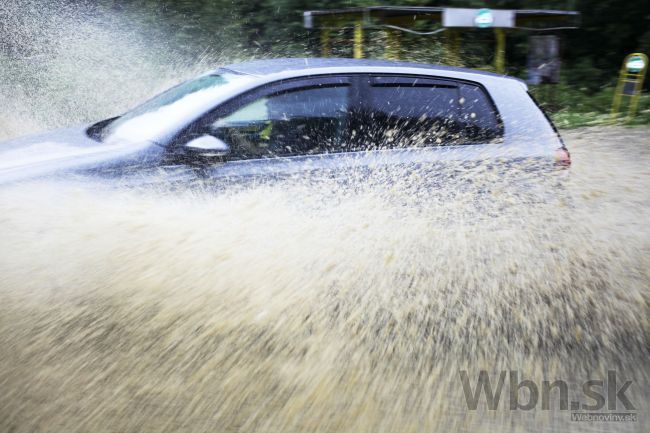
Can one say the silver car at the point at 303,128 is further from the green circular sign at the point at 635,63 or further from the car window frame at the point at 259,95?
the green circular sign at the point at 635,63

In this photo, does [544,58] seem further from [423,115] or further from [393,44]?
[423,115]

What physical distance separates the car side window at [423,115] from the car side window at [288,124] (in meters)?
0.20

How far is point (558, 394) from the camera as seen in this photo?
2414 mm

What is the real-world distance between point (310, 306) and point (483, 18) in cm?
732

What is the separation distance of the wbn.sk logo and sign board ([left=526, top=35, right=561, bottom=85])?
30.1 feet

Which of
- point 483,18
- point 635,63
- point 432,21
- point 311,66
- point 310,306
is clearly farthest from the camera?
point 432,21

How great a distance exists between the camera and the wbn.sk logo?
2.31 m

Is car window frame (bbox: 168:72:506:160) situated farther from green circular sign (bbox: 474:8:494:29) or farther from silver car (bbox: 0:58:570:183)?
green circular sign (bbox: 474:8:494:29)

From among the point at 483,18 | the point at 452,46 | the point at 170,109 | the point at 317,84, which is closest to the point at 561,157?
the point at 317,84

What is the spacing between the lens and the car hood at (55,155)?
313 cm

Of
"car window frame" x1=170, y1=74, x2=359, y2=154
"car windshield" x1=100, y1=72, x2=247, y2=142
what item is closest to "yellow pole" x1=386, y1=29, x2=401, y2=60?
"car windshield" x1=100, y1=72, x2=247, y2=142

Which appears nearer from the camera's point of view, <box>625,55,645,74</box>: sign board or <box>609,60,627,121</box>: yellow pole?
<box>625,55,645,74</box>: sign board

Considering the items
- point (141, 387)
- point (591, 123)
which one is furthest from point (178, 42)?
point (141, 387)

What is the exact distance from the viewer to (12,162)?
3.22 meters
